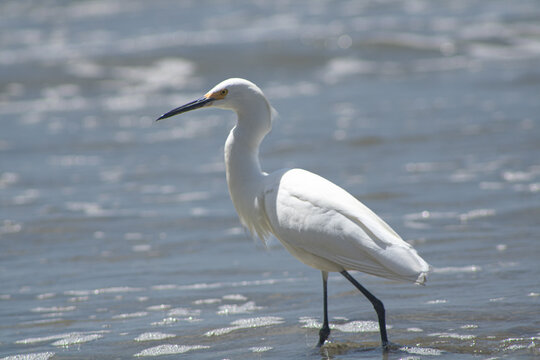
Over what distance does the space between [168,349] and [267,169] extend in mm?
4150

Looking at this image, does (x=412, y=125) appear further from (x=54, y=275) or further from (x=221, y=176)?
(x=54, y=275)

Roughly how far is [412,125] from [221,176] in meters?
2.78

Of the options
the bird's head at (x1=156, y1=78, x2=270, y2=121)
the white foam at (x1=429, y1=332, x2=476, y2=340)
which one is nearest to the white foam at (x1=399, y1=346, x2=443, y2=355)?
the white foam at (x1=429, y1=332, x2=476, y2=340)

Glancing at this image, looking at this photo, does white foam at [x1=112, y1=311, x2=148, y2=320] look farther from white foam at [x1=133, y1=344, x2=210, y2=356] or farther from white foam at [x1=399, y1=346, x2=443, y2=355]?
white foam at [x1=399, y1=346, x2=443, y2=355]

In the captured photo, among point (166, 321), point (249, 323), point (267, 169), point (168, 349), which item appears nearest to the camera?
point (168, 349)

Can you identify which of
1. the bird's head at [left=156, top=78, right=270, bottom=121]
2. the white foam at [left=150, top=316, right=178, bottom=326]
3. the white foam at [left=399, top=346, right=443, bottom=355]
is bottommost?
the white foam at [left=399, top=346, right=443, bottom=355]

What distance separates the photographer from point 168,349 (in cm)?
391

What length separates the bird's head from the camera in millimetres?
4051

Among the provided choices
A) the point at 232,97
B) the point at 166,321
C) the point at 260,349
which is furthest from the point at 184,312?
the point at 232,97

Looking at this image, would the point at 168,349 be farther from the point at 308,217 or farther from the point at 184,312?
the point at 308,217

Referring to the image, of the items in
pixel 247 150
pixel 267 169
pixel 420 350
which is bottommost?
pixel 420 350

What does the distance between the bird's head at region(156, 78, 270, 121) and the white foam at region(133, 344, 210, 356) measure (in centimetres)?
124

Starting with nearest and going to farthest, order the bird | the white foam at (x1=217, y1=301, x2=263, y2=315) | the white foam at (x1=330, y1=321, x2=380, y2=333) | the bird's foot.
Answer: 1. the bird
2. the bird's foot
3. the white foam at (x1=330, y1=321, x2=380, y2=333)
4. the white foam at (x1=217, y1=301, x2=263, y2=315)

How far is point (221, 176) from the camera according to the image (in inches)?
304
